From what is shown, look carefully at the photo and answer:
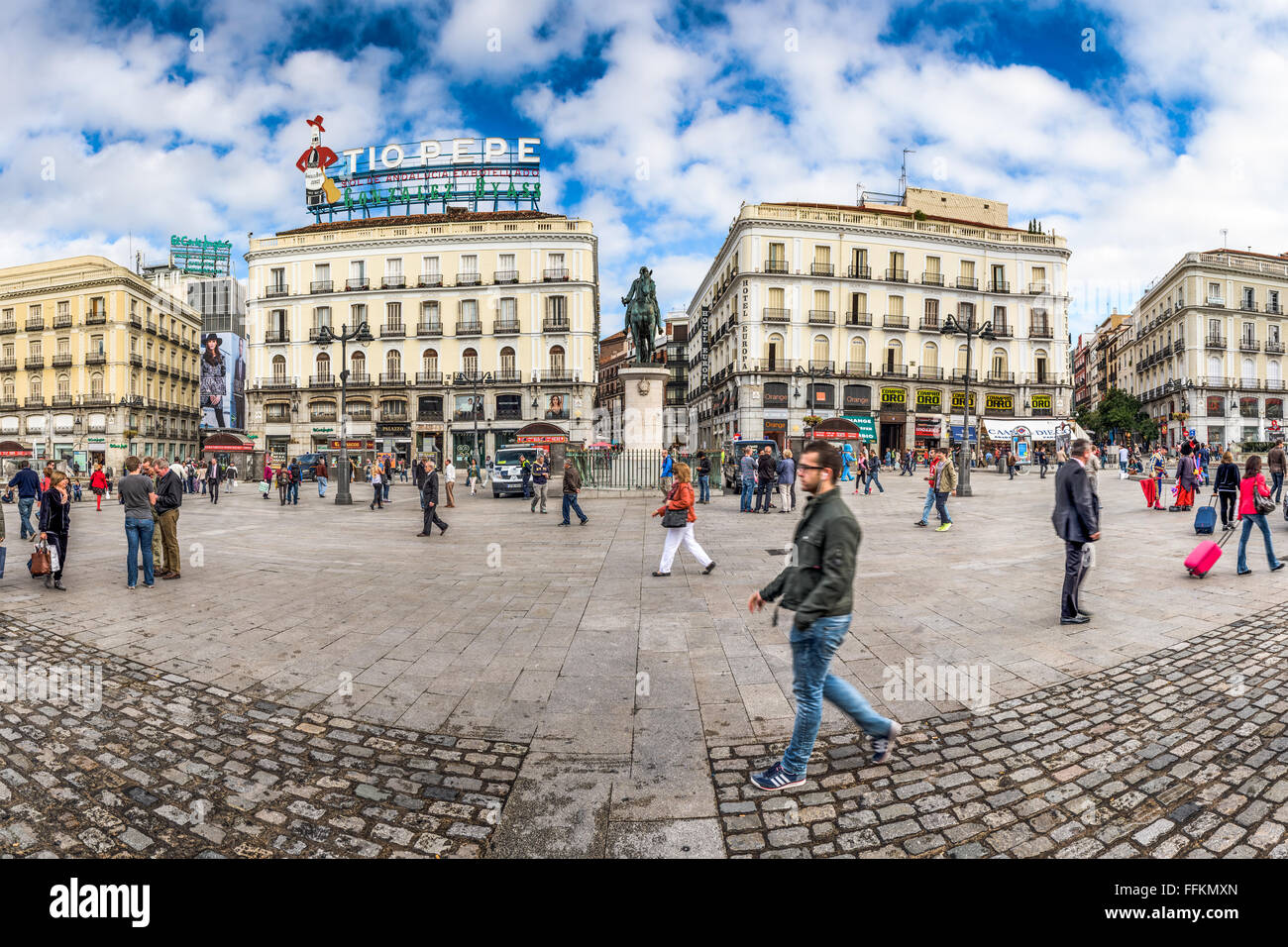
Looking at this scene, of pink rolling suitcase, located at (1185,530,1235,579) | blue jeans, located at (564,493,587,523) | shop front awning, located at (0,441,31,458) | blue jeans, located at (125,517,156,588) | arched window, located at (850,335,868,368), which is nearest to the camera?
pink rolling suitcase, located at (1185,530,1235,579)

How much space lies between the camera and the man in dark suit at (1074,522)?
584 cm

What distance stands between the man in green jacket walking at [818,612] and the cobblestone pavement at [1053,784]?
0.52 ft

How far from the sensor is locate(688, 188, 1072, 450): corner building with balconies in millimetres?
42062

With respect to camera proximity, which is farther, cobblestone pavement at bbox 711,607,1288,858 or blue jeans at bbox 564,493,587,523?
blue jeans at bbox 564,493,587,523

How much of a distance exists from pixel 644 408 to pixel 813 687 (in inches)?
726

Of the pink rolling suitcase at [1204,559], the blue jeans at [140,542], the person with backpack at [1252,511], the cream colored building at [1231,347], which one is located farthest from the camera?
the cream colored building at [1231,347]

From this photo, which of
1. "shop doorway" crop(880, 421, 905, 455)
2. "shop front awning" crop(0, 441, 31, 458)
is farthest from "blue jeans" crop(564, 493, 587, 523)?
"shop front awning" crop(0, 441, 31, 458)

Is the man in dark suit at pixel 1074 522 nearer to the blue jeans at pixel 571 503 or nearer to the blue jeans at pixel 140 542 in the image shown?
the blue jeans at pixel 571 503

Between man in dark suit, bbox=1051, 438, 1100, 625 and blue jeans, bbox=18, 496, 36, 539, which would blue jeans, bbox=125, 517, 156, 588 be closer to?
blue jeans, bbox=18, 496, 36, 539

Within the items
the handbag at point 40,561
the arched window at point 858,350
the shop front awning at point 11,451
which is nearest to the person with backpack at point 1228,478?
the handbag at point 40,561

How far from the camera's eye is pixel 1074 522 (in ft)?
19.6

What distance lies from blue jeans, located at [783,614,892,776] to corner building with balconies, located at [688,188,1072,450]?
39.0 m

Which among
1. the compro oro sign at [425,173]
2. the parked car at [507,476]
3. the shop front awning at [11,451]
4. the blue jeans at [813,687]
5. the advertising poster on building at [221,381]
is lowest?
the blue jeans at [813,687]

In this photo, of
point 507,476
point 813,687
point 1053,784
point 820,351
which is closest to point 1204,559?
point 1053,784
